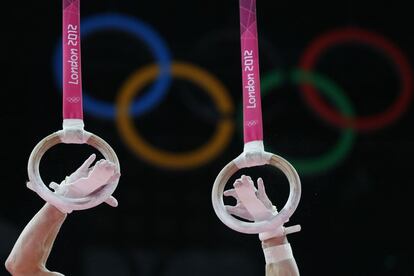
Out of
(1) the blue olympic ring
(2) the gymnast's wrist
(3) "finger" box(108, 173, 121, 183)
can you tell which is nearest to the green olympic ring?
(1) the blue olympic ring

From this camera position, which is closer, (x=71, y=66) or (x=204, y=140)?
(x=71, y=66)

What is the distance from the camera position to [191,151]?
6.11 m

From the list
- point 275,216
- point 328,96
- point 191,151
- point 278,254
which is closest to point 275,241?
point 278,254

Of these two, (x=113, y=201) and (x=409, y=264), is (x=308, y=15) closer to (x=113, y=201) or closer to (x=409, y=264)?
(x=409, y=264)

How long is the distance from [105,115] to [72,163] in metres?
0.55

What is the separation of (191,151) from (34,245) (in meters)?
2.68

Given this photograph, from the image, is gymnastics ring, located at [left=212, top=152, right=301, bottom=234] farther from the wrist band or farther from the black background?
the black background

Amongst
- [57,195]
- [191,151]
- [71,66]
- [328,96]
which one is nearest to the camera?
[57,195]

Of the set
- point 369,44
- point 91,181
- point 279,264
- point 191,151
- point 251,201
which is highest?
point 369,44

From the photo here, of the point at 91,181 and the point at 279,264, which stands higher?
the point at 91,181

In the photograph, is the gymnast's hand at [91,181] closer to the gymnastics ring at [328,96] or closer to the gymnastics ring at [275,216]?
the gymnastics ring at [275,216]

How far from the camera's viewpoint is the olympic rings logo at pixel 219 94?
6.03m

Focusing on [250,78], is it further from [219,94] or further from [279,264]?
[219,94]

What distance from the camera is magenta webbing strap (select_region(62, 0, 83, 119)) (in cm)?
352
